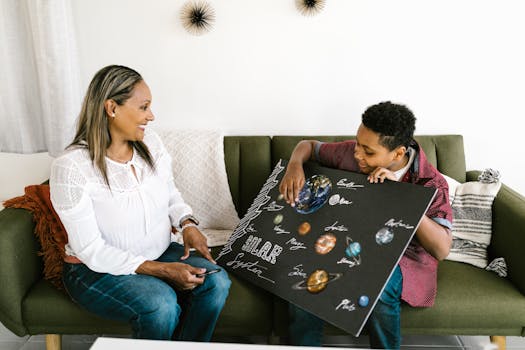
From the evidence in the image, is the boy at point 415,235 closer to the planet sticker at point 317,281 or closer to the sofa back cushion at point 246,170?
the planet sticker at point 317,281

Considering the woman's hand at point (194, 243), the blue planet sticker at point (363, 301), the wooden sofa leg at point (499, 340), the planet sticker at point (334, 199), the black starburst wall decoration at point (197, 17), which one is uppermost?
the black starburst wall decoration at point (197, 17)

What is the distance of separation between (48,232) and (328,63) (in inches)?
56.3

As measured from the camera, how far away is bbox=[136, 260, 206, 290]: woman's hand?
1.55 meters

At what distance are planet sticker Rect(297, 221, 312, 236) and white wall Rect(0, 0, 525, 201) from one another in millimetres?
805

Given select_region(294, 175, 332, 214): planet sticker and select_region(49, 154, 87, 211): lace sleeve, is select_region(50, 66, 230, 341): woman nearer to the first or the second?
select_region(49, 154, 87, 211): lace sleeve

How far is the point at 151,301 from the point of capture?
1.49 m

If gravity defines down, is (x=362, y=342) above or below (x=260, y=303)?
below

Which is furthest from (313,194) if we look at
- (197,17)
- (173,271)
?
(197,17)

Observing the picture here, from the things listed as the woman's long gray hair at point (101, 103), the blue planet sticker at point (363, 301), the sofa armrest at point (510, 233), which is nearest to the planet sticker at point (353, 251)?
the blue planet sticker at point (363, 301)

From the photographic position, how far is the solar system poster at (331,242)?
4.83 ft

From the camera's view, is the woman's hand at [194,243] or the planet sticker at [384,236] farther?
the woman's hand at [194,243]

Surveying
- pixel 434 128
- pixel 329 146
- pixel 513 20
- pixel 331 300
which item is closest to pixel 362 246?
pixel 331 300

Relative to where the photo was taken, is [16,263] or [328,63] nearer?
[16,263]

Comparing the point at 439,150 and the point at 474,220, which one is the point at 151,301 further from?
the point at 439,150
